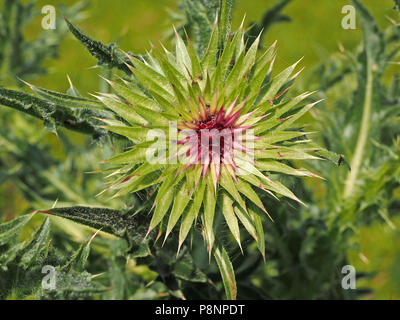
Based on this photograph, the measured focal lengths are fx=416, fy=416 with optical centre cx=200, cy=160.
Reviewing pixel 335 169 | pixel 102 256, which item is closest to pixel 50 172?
pixel 102 256

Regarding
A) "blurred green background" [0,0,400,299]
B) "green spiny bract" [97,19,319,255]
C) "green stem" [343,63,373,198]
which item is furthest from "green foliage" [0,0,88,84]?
"green stem" [343,63,373,198]

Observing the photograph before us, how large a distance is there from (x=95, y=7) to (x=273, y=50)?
149 inches

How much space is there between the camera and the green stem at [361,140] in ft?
6.44

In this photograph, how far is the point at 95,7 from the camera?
4.48 m

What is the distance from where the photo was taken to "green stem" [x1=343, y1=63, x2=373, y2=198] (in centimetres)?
196

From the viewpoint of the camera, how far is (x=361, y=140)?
2029 millimetres

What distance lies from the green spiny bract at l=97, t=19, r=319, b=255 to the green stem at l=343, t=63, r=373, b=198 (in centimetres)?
93

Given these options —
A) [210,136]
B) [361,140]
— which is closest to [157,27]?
[361,140]

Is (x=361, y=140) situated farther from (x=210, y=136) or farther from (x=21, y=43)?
(x=21, y=43)

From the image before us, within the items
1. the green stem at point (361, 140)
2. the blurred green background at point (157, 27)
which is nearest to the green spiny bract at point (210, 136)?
the green stem at point (361, 140)

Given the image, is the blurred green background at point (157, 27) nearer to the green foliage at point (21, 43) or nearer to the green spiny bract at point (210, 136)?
the green foliage at point (21, 43)

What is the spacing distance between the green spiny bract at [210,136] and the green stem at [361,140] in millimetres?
930

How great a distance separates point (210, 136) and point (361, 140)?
1213 millimetres
